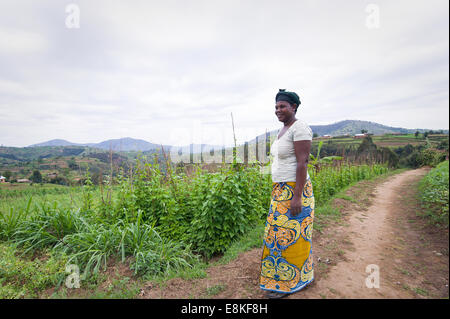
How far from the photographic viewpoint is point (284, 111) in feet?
6.96

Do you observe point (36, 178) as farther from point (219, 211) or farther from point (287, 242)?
point (287, 242)

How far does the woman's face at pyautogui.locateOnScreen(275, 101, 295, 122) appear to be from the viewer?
212 centimetres

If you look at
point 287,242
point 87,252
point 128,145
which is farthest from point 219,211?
point 128,145

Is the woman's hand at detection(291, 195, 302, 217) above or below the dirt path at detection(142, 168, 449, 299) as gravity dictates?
above

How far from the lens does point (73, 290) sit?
8.87ft

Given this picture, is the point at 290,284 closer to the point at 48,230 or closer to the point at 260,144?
the point at 260,144

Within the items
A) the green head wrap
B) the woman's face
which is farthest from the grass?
the green head wrap

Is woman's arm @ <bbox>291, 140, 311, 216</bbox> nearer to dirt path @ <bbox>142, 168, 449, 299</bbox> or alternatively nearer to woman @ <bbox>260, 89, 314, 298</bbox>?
woman @ <bbox>260, 89, 314, 298</bbox>

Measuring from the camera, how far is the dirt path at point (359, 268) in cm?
234

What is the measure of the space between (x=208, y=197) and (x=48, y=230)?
3.12 meters

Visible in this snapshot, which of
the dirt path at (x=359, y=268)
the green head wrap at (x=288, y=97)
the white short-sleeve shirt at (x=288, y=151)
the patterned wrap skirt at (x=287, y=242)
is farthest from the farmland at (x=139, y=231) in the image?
the green head wrap at (x=288, y=97)

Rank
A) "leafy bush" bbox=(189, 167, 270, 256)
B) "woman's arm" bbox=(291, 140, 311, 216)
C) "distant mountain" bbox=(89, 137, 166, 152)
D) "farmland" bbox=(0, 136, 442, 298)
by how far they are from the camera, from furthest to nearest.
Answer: "distant mountain" bbox=(89, 137, 166, 152)
"leafy bush" bbox=(189, 167, 270, 256)
"farmland" bbox=(0, 136, 442, 298)
"woman's arm" bbox=(291, 140, 311, 216)

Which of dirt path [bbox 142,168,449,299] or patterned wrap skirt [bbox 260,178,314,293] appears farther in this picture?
dirt path [bbox 142,168,449,299]

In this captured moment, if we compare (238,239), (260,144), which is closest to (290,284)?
(238,239)
